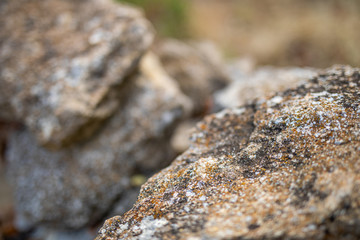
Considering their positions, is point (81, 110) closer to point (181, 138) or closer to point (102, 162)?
point (102, 162)

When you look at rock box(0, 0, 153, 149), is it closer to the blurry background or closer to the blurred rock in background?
the blurred rock in background

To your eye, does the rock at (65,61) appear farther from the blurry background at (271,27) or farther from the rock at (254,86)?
the blurry background at (271,27)

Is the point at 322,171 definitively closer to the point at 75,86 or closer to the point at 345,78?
the point at 345,78

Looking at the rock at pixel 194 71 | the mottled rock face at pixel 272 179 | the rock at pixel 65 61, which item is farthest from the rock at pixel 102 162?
the mottled rock face at pixel 272 179

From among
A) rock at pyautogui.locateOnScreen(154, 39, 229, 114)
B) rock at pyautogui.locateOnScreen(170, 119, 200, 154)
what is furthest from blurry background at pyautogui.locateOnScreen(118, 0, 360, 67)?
rock at pyautogui.locateOnScreen(170, 119, 200, 154)

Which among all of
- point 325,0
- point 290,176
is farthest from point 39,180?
point 325,0

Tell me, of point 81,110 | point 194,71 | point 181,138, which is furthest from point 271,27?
point 81,110
